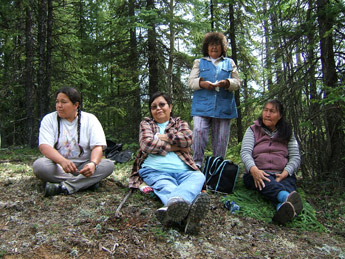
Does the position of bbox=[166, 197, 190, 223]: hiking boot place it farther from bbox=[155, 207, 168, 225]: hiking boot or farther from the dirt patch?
the dirt patch

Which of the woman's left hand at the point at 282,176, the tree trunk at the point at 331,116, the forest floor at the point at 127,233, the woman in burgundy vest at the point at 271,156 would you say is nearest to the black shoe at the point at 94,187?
the forest floor at the point at 127,233

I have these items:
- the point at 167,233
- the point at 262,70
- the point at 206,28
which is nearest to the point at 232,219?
the point at 167,233

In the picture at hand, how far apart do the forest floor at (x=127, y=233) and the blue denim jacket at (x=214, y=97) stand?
1418mm

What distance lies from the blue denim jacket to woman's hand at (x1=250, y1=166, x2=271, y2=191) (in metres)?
1.01

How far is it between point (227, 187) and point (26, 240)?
8.42ft

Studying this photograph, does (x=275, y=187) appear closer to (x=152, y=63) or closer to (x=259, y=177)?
(x=259, y=177)

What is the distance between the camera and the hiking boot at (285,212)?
9.93 ft

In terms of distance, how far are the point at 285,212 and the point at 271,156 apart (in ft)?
3.00

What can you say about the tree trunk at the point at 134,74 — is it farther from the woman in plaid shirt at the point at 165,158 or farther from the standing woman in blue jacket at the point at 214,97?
the woman in plaid shirt at the point at 165,158

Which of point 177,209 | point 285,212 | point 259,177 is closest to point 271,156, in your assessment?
point 259,177

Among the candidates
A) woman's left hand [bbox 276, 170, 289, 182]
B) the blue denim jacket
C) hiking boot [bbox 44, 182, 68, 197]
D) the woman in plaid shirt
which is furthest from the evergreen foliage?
hiking boot [bbox 44, 182, 68, 197]

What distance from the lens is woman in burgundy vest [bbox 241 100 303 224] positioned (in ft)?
11.5

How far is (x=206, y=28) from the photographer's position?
7.56 meters

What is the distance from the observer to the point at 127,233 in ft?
8.25
